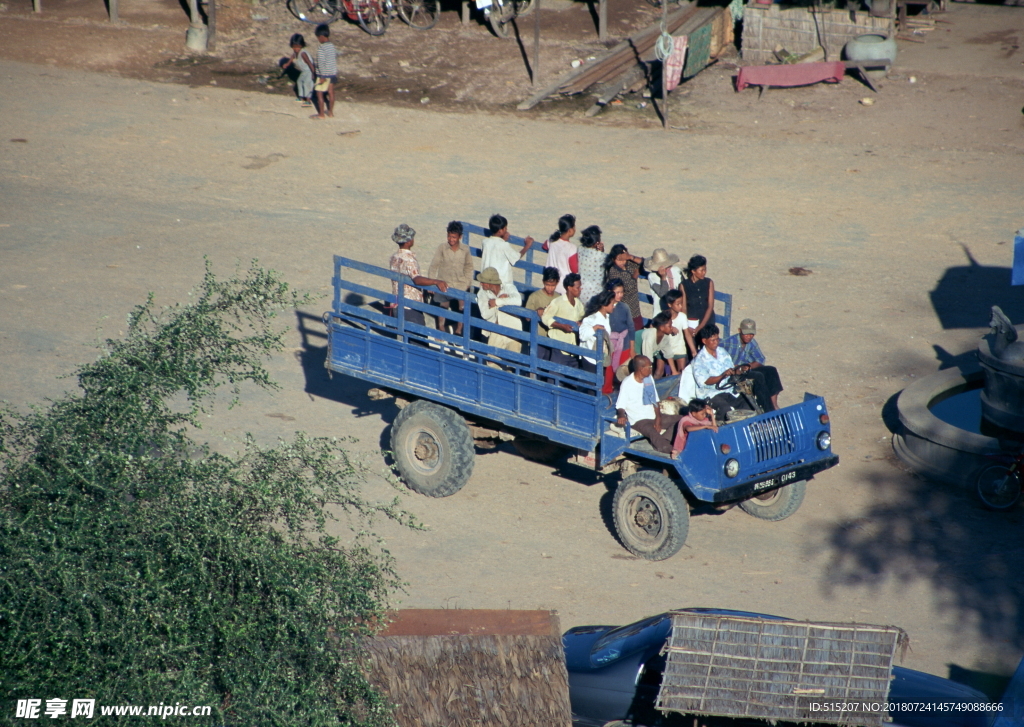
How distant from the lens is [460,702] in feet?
20.0

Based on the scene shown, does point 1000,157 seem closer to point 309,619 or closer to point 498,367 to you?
point 498,367

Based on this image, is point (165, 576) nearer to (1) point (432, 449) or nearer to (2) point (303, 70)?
(1) point (432, 449)

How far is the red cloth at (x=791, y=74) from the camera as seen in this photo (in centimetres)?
2267

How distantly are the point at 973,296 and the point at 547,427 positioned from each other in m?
8.03

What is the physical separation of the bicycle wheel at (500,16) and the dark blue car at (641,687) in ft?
68.4

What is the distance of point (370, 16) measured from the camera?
84.4 ft

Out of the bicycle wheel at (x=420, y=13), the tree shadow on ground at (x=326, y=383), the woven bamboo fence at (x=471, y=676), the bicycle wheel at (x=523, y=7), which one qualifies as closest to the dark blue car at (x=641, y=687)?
the woven bamboo fence at (x=471, y=676)

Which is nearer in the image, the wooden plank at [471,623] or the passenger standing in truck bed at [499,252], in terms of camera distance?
the wooden plank at [471,623]

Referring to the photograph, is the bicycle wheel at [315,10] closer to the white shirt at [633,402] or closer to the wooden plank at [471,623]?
the white shirt at [633,402]

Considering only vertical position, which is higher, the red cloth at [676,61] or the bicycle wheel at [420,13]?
the bicycle wheel at [420,13]

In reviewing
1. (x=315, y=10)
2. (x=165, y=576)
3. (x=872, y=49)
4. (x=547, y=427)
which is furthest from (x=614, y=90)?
(x=165, y=576)

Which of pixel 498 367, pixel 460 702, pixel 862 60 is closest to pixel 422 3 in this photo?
pixel 862 60

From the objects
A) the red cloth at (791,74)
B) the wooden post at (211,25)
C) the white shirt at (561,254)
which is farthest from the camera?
the wooden post at (211,25)

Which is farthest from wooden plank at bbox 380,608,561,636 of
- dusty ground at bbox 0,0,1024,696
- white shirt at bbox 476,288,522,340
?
white shirt at bbox 476,288,522,340
